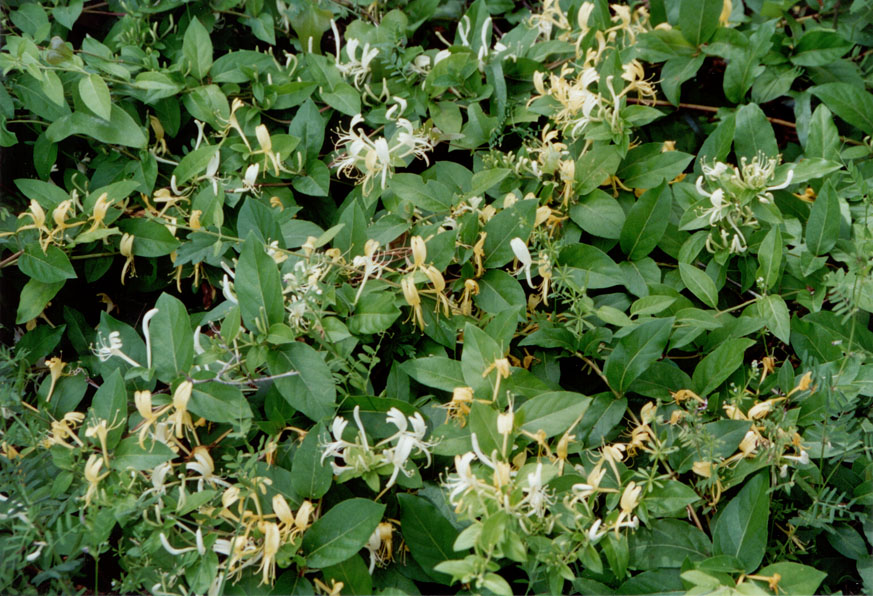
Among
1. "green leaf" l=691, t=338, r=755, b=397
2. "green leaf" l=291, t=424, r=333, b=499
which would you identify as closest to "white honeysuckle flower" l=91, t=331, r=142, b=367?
"green leaf" l=291, t=424, r=333, b=499

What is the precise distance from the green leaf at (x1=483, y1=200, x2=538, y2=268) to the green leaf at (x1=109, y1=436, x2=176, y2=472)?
18.5 inches

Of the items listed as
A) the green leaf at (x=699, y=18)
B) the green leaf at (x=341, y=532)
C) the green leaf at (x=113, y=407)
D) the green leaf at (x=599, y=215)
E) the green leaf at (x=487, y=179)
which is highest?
the green leaf at (x=699, y=18)

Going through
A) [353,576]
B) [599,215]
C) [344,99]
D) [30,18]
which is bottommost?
[353,576]

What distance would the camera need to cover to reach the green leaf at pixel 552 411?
888 millimetres

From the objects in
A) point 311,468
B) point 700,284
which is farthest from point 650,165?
point 311,468

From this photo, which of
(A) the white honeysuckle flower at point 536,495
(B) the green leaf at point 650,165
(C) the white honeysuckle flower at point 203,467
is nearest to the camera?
(A) the white honeysuckle flower at point 536,495

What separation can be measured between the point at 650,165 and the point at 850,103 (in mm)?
345

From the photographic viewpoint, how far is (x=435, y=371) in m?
0.96

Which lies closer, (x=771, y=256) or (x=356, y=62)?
(x=771, y=256)

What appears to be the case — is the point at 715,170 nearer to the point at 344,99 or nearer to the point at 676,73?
the point at 676,73

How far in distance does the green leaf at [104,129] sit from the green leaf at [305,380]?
0.46 meters

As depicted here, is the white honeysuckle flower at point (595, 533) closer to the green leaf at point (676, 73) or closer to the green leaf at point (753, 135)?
the green leaf at point (753, 135)

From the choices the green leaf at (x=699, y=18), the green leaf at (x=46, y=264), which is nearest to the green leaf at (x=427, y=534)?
the green leaf at (x=46, y=264)

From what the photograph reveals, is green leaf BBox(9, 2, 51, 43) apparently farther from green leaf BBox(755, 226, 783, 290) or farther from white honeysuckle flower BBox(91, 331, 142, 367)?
green leaf BBox(755, 226, 783, 290)
